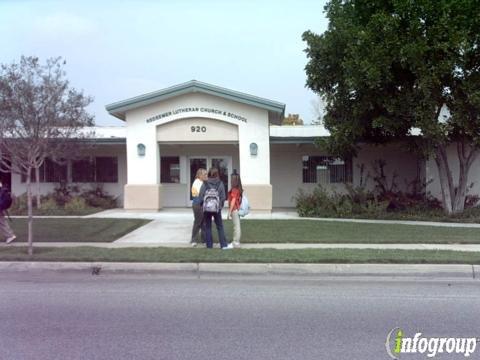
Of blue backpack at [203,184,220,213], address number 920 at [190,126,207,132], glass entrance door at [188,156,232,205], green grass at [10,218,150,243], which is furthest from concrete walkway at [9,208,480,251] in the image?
address number 920 at [190,126,207,132]

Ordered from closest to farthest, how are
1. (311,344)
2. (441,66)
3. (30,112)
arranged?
(311,344)
(30,112)
(441,66)

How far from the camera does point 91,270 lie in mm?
9039

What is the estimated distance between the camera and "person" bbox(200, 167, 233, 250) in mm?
10406

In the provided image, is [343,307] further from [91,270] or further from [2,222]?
[2,222]

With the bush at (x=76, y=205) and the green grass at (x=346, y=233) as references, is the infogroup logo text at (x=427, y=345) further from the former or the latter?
the bush at (x=76, y=205)

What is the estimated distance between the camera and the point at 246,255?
31.6 ft

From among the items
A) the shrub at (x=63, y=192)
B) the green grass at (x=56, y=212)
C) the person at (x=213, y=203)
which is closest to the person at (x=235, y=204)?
the person at (x=213, y=203)

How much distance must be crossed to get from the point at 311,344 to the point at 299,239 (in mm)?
6657

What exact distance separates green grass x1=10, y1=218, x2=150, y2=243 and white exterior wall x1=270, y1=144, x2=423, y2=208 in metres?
7.67

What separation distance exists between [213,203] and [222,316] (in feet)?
14.3

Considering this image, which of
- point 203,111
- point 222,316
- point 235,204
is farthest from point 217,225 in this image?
point 203,111

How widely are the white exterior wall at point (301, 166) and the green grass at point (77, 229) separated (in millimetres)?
7671

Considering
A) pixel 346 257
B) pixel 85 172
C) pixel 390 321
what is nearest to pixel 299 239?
pixel 346 257

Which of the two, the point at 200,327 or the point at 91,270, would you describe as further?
the point at 91,270
